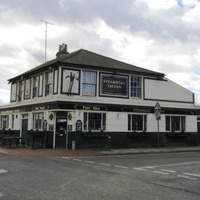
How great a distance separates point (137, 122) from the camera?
87.4ft

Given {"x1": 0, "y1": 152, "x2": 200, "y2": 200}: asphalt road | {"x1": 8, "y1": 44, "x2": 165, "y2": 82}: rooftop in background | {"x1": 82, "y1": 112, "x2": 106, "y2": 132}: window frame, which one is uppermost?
{"x1": 8, "y1": 44, "x2": 165, "y2": 82}: rooftop in background

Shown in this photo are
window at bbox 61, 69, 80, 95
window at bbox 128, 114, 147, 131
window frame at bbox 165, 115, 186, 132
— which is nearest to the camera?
window at bbox 61, 69, 80, 95

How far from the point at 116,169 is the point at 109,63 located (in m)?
14.6

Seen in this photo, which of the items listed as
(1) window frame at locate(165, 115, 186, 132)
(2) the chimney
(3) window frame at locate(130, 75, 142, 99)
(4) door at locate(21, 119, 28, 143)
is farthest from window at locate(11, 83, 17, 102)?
(1) window frame at locate(165, 115, 186, 132)

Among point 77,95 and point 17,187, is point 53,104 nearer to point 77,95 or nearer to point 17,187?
point 77,95

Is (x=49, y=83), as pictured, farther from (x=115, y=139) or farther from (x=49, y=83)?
(x=115, y=139)

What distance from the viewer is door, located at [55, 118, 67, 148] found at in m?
23.9

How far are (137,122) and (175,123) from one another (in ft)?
12.5

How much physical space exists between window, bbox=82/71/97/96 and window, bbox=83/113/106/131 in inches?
63.8

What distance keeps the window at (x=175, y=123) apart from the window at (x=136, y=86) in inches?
120

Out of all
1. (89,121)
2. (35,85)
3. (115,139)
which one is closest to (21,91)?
(35,85)

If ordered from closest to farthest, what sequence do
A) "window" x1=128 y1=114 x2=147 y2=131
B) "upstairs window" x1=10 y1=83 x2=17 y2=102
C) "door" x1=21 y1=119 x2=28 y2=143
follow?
1. "window" x1=128 y1=114 x2=147 y2=131
2. "door" x1=21 y1=119 x2=28 y2=143
3. "upstairs window" x1=10 y1=83 x2=17 y2=102

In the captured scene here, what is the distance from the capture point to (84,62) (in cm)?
2530

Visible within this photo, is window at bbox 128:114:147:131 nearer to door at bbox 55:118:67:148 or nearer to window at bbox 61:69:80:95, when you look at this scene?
window at bbox 61:69:80:95
